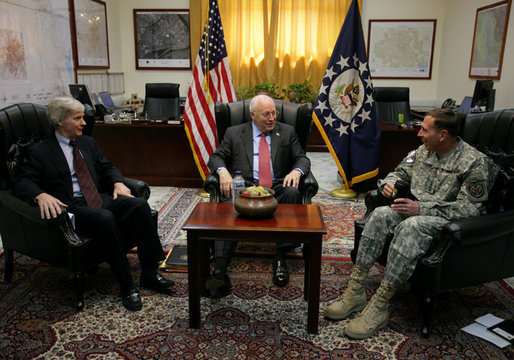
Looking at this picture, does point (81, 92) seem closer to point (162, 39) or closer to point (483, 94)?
point (162, 39)

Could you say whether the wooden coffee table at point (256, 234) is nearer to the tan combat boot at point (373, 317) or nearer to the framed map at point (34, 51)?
the tan combat boot at point (373, 317)

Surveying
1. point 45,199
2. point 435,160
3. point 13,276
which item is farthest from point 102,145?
point 435,160

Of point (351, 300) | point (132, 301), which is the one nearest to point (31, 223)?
point (132, 301)

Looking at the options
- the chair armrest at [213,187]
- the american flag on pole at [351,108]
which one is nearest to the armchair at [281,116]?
the chair armrest at [213,187]

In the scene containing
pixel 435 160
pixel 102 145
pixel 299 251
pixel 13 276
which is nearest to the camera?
pixel 435 160

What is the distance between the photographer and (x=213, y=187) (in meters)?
2.72

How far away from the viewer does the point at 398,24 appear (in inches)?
263

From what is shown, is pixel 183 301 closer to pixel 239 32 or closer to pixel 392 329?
pixel 392 329

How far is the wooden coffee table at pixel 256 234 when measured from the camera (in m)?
1.94

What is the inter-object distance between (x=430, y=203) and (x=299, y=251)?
1.06 m

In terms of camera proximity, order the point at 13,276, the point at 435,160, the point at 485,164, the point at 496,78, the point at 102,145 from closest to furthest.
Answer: the point at 485,164 < the point at 435,160 < the point at 13,276 < the point at 102,145 < the point at 496,78

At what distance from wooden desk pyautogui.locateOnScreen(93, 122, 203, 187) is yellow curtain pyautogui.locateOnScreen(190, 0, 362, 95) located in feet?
8.97

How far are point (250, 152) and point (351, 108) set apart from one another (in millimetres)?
1638

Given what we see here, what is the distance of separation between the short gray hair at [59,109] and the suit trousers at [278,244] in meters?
1.07
